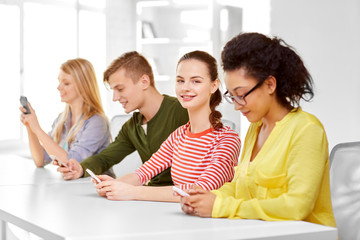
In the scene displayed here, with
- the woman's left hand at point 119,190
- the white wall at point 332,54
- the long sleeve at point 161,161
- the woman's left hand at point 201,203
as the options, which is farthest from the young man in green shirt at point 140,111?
the white wall at point 332,54

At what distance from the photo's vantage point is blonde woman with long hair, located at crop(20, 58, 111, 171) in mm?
2645

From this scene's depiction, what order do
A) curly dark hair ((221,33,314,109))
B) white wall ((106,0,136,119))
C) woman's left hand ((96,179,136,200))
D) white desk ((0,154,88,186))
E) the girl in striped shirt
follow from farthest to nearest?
white wall ((106,0,136,119)), white desk ((0,154,88,186)), the girl in striped shirt, woman's left hand ((96,179,136,200)), curly dark hair ((221,33,314,109))

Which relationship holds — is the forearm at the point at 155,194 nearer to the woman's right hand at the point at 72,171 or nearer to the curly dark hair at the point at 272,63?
the curly dark hair at the point at 272,63

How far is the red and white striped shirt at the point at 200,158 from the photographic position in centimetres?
171

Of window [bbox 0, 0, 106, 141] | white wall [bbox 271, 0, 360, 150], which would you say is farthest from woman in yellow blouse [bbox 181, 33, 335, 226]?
window [bbox 0, 0, 106, 141]

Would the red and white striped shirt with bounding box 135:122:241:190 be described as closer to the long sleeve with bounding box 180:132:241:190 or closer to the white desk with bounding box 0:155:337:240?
the long sleeve with bounding box 180:132:241:190

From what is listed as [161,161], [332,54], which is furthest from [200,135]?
[332,54]

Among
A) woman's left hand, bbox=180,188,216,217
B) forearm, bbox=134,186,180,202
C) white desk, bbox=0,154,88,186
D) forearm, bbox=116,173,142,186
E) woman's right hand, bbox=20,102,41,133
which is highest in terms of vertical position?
woman's right hand, bbox=20,102,41,133

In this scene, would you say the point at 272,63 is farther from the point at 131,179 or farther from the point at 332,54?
the point at 332,54

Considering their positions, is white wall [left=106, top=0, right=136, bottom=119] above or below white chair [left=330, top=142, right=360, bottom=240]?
above

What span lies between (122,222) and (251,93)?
0.47 meters

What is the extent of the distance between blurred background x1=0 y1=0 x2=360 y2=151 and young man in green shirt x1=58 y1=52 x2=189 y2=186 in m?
2.00

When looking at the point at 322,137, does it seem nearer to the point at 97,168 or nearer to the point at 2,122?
the point at 97,168

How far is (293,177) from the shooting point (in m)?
1.26
